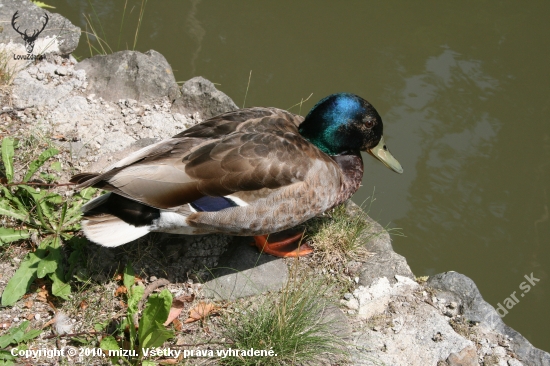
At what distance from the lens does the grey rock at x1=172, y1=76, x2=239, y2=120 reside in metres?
4.34

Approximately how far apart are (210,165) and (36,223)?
1.09 m

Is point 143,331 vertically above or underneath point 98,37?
underneath

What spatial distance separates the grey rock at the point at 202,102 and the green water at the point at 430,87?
153cm

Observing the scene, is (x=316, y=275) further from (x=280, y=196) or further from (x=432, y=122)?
(x=432, y=122)

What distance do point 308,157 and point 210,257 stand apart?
0.87m

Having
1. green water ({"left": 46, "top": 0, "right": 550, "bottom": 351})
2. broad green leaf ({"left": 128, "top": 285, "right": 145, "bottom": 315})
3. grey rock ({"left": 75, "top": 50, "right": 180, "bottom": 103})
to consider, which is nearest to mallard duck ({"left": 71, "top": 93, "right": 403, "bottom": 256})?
broad green leaf ({"left": 128, "top": 285, "right": 145, "bottom": 315})

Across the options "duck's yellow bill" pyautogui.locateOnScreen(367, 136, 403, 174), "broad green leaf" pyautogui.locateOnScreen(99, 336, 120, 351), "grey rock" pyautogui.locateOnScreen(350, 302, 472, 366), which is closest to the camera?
"broad green leaf" pyautogui.locateOnScreen(99, 336, 120, 351)

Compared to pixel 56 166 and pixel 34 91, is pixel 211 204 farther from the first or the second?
pixel 34 91

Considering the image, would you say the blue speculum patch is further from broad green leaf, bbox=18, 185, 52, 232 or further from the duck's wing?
broad green leaf, bbox=18, 185, 52, 232

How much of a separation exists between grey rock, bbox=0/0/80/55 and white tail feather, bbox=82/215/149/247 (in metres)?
2.30

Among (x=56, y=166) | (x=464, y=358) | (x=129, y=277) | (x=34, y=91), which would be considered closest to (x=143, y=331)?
(x=129, y=277)

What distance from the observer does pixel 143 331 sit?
A: 2523mm

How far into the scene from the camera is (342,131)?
11.5 ft

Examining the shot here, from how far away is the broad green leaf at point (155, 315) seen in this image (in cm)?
248
